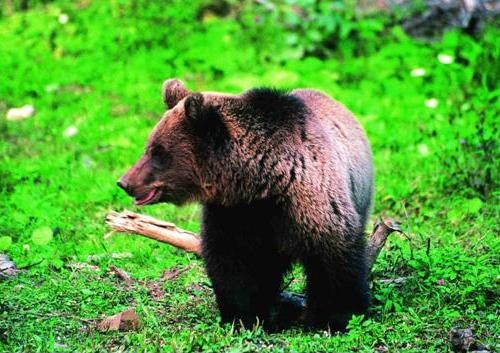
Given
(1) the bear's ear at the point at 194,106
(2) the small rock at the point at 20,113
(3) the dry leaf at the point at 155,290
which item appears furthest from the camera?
(2) the small rock at the point at 20,113

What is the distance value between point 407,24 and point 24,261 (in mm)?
6430

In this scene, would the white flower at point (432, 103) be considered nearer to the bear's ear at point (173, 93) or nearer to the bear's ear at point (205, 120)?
the bear's ear at point (173, 93)

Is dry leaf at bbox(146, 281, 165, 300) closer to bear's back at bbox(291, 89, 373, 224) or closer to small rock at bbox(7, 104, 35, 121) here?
bear's back at bbox(291, 89, 373, 224)

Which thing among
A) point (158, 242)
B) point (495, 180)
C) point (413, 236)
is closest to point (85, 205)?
point (158, 242)

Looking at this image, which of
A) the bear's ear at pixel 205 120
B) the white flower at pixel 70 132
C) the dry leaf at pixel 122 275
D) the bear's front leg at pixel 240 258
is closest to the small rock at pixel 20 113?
the white flower at pixel 70 132

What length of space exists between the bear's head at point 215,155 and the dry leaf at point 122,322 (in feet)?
2.35

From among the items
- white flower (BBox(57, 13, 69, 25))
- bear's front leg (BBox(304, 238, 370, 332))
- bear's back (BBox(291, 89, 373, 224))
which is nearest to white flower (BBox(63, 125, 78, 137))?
white flower (BBox(57, 13, 69, 25))

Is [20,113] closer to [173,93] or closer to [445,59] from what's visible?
[445,59]

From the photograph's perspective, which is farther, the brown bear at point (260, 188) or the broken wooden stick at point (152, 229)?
the broken wooden stick at point (152, 229)

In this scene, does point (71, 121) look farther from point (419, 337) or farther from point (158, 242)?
point (419, 337)

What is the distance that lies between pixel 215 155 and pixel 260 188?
13.8 inches

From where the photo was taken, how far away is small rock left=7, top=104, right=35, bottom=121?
10.7 m

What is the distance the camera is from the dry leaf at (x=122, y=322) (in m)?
5.49

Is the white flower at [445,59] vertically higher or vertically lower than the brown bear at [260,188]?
lower
